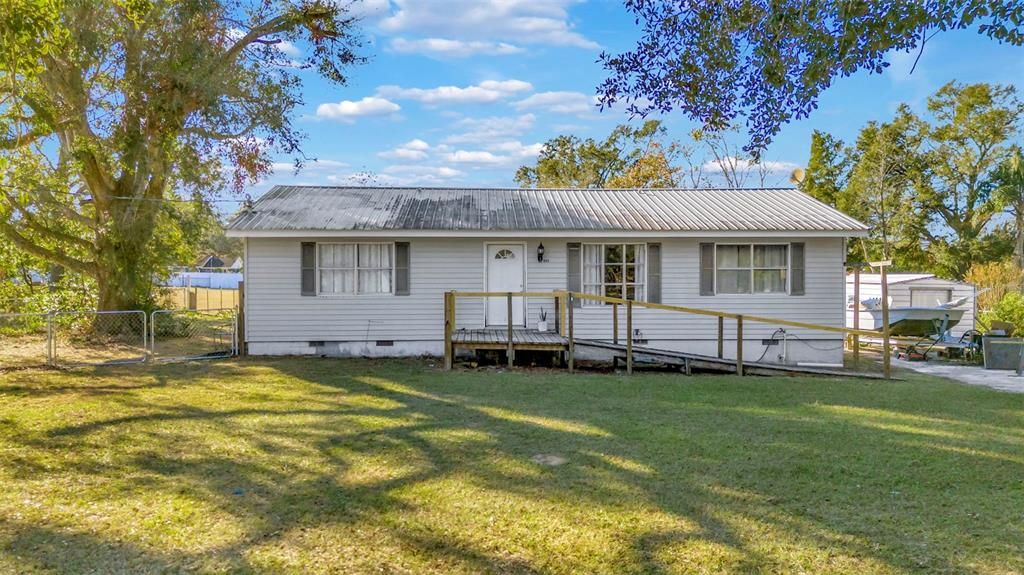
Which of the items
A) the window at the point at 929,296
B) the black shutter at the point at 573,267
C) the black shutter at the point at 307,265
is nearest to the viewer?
the black shutter at the point at 307,265

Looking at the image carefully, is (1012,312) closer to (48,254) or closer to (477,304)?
(477,304)

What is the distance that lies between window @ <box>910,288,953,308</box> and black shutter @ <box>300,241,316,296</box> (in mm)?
16378

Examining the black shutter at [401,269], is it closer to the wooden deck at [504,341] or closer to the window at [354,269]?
the window at [354,269]

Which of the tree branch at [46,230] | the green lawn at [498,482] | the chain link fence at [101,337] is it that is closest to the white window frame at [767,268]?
the green lawn at [498,482]

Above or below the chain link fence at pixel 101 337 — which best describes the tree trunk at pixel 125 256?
above

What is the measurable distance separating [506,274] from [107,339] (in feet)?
30.3

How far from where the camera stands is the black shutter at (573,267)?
42.4 feet

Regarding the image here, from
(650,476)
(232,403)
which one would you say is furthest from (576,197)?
(650,476)

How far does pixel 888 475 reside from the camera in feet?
16.9

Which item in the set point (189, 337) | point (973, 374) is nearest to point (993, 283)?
point (973, 374)

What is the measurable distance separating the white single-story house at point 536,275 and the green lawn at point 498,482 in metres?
4.08

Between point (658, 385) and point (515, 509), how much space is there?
236 inches

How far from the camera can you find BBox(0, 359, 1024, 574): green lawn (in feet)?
11.8

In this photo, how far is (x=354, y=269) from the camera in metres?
12.8
